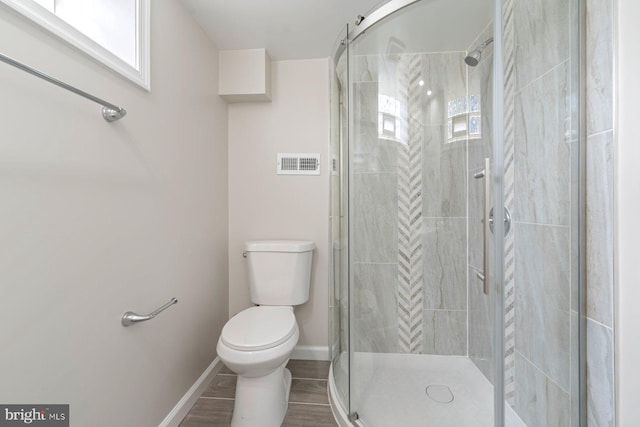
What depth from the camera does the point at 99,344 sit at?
40.8 inches

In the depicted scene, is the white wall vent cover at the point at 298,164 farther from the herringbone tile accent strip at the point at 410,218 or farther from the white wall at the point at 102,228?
the herringbone tile accent strip at the point at 410,218

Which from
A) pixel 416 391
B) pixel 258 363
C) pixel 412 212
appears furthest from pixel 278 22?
pixel 416 391

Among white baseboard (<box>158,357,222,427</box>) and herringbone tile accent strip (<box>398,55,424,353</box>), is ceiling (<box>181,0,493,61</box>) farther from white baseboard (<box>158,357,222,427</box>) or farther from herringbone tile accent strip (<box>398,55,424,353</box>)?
white baseboard (<box>158,357,222,427</box>)

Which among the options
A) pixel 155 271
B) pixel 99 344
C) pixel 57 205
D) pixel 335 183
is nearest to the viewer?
pixel 57 205

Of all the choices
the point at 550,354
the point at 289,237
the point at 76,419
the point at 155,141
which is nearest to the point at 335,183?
the point at 289,237

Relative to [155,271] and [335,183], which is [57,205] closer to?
[155,271]

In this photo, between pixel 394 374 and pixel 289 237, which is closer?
pixel 394 374

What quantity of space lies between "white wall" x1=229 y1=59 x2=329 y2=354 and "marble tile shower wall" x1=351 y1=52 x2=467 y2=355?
2.28 feet

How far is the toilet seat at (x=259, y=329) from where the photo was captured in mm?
1315

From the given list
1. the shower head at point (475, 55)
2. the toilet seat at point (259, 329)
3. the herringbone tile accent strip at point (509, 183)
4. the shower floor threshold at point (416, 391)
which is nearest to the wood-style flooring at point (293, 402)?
the shower floor threshold at point (416, 391)

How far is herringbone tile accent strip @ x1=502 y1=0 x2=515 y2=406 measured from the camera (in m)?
0.87

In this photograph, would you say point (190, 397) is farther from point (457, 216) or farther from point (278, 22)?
point (278, 22)

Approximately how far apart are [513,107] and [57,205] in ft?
4.66
